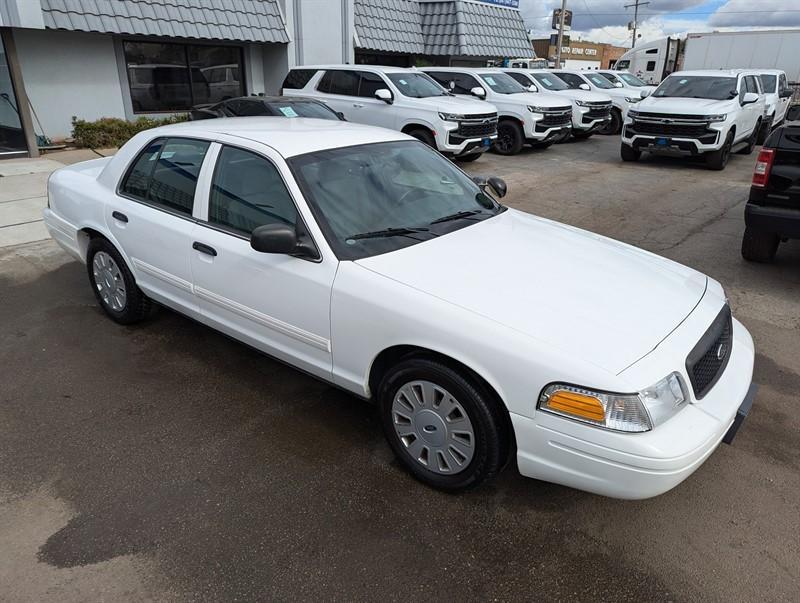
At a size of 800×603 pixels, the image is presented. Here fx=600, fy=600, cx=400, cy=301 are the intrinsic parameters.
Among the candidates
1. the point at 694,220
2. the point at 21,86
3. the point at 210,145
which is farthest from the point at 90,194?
the point at 21,86

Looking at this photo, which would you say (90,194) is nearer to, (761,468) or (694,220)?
(761,468)

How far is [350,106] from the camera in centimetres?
1206

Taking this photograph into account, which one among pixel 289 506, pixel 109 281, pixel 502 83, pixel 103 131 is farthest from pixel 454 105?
pixel 289 506

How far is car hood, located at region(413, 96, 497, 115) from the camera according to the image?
11.1 meters

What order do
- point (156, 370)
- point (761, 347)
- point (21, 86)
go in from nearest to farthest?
point (156, 370)
point (761, 347)
point (21, 86)

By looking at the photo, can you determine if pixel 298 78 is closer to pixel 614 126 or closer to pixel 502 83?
pixel 502 83

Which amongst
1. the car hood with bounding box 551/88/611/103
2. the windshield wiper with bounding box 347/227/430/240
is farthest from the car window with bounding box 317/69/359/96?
the windshield wiper with bounding box 347/227/430/240

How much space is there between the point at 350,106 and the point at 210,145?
878 cm

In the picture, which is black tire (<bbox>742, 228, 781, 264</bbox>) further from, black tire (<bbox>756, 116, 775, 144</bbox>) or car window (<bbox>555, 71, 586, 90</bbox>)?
car window (<bbox>555, 71, 586, 90</bbox>)

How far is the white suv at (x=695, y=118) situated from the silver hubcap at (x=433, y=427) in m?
10.9

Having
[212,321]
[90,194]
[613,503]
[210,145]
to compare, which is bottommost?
[613,503]

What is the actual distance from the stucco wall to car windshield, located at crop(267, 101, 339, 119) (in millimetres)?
5428

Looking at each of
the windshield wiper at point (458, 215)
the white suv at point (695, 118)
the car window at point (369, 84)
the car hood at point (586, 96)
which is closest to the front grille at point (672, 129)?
the white suv at point (695, 118)

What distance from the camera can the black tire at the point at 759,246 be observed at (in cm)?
611
